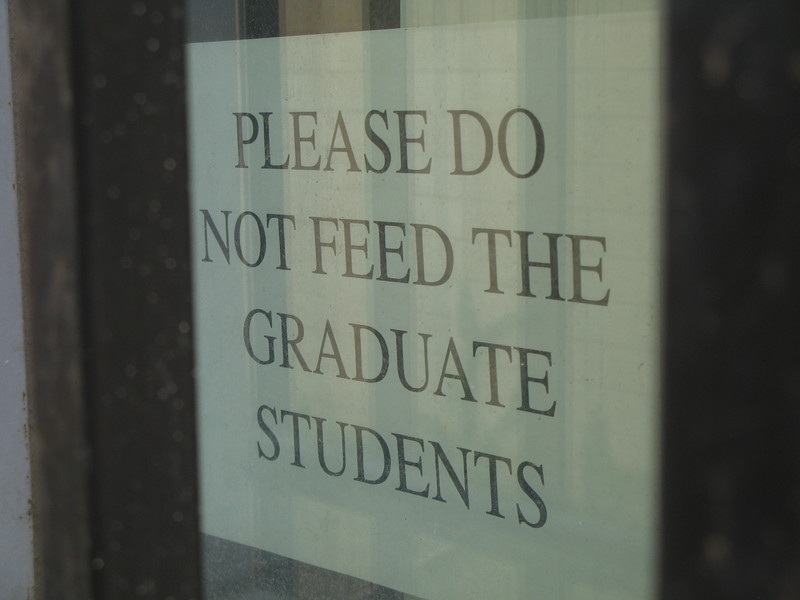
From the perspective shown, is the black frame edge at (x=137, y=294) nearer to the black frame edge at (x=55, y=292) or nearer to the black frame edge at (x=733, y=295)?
the black frame edge at (x=55, y=292)

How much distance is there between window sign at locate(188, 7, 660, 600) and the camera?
73.1 inches

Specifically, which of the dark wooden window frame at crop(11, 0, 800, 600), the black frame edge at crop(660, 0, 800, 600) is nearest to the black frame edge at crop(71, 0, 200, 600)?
the dark wooden window frame at crop(11, 0, 800, 600)

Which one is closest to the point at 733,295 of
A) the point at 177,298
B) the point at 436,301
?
the point at 177,298

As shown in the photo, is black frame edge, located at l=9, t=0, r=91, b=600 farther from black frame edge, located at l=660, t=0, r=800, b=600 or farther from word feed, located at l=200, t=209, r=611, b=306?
word feed, located at l=200, t=209, r=611, b=306

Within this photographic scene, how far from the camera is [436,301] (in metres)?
2.12

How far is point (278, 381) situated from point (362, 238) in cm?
43

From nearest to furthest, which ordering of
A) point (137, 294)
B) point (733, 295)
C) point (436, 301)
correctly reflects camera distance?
point (733, 295)
point (137, 294)
point (436, 301)

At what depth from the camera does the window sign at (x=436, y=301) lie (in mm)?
1857

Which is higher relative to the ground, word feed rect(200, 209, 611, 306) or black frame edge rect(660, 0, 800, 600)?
black frame edge rect(660, 0, 800, 600)

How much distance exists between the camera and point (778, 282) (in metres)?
0.49

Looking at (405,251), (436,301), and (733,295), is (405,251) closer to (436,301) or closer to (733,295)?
(436,301)

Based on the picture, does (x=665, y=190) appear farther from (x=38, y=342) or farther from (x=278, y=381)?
(x=278, y=381)

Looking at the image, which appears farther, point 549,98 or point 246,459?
point 246,459

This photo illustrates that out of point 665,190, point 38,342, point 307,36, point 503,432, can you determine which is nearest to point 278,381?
point 503,432
